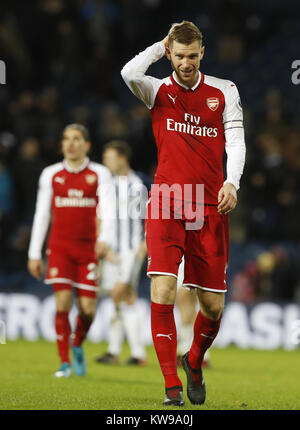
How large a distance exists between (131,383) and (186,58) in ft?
9.77

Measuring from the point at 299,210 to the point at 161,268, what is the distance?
7.62 meters

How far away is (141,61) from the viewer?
565 centimetres

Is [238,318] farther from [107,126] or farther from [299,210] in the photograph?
[107,126]

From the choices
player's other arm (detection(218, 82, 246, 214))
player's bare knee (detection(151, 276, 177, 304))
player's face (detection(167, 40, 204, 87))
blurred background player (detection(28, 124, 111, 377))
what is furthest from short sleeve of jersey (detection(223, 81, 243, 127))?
blurred background player (detection(28, 124, 111, 377))

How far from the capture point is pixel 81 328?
8023 mm

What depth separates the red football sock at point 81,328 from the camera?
26.3 feet

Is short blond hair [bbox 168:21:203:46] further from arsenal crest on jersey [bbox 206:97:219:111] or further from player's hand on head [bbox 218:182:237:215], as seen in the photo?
player's hand on head [bbox 218:182:237:215]

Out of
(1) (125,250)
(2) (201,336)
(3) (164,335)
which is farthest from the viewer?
(1) (125,250)

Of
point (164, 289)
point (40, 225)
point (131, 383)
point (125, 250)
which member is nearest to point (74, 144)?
point (40, 225)

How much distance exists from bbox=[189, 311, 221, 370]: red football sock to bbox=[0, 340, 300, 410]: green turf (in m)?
0.30

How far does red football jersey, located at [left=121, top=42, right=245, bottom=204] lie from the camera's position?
18.8 feet

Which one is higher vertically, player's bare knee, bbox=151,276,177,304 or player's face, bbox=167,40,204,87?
player's face, bbox=167,40,204,87

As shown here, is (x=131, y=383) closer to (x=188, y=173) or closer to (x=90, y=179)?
(x=90, y=179)

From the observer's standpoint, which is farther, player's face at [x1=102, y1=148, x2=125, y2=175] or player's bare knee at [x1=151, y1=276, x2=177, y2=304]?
player's face at [x1=102, y1=148, x2=125, y2=175]
